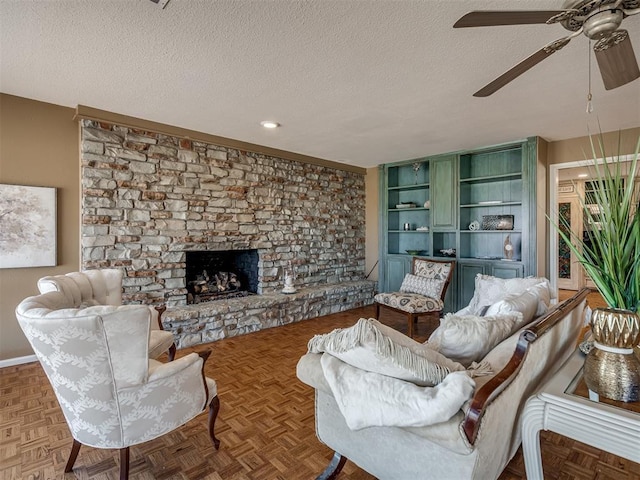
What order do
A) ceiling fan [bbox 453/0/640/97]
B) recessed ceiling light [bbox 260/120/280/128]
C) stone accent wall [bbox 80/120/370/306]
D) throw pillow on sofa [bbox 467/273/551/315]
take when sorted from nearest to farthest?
ceiling fan [bbox 453/0/640/97] < throw pillow on sofa [bbox 467/273/551/315] < stone accent wall [bbox 80/120/370/306] < recessed ceiling light [bbox 260/120/280/128]

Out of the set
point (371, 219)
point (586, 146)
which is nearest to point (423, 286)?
point (371, 219)

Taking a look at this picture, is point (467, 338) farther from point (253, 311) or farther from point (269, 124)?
point (253, 311)

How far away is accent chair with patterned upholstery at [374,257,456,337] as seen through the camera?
11.9 feet

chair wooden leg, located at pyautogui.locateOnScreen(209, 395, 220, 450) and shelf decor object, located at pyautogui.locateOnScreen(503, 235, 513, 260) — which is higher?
shelf decor object, located at pyautogui.locateOnScreen(503, 235, 513, 260)

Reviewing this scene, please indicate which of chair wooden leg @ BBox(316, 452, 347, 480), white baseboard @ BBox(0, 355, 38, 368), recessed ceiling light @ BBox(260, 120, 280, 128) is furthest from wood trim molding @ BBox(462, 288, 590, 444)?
white baseboard @ BBox(0, 355, 38, 368)

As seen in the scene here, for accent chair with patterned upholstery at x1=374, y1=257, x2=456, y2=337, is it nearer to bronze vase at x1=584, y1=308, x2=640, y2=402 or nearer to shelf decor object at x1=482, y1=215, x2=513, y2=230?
shelf decor object at x1=482, y1=215, x2=513, y2=230

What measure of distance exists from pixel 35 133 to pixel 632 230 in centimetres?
415

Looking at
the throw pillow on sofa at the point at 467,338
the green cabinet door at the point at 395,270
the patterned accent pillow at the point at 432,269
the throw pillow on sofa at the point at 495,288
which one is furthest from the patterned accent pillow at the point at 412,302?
the throw pillow on sofa at the point at 467,338

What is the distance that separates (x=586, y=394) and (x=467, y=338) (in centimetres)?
45

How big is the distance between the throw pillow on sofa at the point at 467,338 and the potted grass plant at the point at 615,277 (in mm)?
367

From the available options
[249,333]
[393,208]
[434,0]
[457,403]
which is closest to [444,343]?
[457,403]

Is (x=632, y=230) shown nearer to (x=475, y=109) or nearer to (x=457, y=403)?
(x=457, y=403)

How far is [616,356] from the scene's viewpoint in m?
1.28

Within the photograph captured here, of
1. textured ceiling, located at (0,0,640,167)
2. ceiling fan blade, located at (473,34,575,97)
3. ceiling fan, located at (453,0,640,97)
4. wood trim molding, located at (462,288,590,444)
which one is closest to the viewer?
wood trim molding, located at (462,288,590,444)
